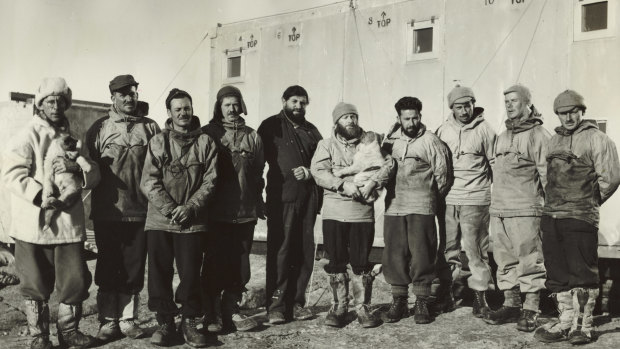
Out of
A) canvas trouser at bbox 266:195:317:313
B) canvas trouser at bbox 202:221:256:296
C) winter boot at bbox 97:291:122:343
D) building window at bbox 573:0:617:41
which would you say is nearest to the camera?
winter boot at bbox 97:291:122:343

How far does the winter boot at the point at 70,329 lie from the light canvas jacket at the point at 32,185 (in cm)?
48

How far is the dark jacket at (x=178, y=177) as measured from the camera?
4.66 meters

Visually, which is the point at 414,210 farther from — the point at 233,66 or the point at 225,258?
the point at 233,66

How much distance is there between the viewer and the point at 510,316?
5246 millimetres

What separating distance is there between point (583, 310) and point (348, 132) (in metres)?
2.17

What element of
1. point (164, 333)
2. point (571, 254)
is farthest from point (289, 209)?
point (571, 254)

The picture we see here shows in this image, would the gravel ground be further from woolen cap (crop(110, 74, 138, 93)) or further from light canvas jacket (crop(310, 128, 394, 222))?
woolen cap (crop(110, 74, 138, 93))

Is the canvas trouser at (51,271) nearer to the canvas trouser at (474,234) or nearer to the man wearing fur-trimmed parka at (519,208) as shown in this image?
the canvas trouser at (474,234)

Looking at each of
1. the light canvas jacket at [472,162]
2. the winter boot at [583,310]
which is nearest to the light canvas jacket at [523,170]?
the light canvas jacket at [472,162]

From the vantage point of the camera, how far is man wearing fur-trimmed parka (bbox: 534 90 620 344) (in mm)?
4699

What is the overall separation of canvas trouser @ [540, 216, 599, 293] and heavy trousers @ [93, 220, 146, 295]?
302 centimetres

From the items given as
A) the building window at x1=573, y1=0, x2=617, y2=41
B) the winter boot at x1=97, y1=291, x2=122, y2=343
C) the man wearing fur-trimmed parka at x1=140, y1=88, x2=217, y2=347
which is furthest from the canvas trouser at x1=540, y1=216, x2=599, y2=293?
the building window at x1=573, y1=0, x2=617, y2=41

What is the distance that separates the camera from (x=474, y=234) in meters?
5.39

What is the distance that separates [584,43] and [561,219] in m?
4.25
